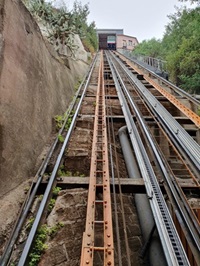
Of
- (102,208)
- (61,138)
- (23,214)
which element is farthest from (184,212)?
(61,138)

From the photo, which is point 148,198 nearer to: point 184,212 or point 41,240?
point 184,212

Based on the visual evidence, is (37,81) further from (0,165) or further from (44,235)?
(44,235)

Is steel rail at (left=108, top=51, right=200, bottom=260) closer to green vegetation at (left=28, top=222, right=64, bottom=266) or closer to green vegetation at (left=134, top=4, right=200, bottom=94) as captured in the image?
green vegetation at (left=28, top=222, right=64, bottom=266)

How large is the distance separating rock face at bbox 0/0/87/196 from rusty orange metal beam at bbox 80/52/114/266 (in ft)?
2.82

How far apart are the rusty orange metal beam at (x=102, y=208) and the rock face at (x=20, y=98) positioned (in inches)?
33.9

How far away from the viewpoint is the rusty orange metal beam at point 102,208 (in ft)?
4.97

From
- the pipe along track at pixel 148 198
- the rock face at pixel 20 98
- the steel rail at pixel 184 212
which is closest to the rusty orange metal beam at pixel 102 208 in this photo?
the pipe along track at pixel 148 198

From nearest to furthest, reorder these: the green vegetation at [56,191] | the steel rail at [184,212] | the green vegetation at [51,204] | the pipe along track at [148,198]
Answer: the pipe along track at [148,198] < the steel rail at [184,212] < the green vegetation at [51,204] < the green vegetation at [56,191]

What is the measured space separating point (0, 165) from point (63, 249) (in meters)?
1.09

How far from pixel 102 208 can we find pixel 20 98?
6.11ft

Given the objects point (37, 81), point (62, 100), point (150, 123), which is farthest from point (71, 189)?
point (62, 100)

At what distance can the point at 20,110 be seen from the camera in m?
3.01

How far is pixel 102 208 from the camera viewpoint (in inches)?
87.0

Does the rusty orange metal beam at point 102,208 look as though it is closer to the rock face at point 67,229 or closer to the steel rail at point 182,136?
the rock face at point 67,229
